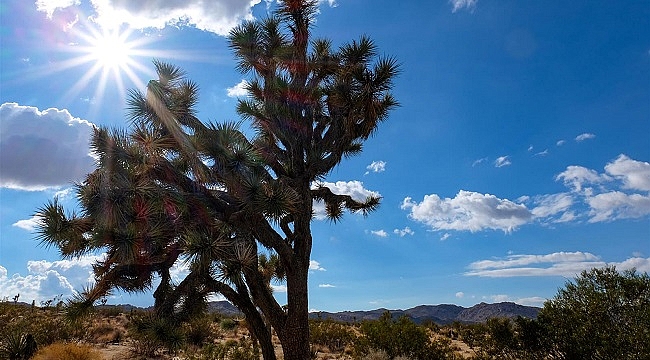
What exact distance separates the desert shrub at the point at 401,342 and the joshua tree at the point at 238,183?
4384 millimetres

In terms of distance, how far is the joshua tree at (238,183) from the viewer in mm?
7277

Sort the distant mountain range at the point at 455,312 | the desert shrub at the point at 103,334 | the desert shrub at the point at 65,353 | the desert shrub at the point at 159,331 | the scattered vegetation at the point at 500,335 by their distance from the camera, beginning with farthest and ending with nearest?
1. the distant mountain range at the point at 455,312
2. the desert shrub at the point at 103,334
3. the desert shrub at the point at 65,353
4. the scattered vegetation at the point at 500,335
5. the desert shrub at the point at 159,331

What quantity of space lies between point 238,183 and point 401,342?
841 centimetres

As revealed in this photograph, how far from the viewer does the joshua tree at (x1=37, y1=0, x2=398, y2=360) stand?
7.28 m

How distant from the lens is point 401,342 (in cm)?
1345

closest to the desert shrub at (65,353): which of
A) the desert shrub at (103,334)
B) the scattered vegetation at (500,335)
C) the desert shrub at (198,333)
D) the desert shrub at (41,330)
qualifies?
the scattered vegetation at (500,335)

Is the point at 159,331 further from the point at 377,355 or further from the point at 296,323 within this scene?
the point at 377,355

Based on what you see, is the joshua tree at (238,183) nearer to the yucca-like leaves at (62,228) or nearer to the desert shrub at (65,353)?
the yucca-like leaves at (62,228)

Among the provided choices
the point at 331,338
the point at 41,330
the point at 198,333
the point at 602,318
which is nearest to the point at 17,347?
the point at 41,330

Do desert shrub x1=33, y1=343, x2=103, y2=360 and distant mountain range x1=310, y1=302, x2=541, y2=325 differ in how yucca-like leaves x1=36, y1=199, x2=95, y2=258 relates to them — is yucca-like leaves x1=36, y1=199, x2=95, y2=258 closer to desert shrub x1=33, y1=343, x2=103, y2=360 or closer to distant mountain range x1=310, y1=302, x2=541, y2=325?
desert shrub x1=33, y1=343, x2=103, y2=360

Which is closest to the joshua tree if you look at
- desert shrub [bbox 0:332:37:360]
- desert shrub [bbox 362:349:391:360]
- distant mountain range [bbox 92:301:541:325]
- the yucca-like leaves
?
the yucca-like leaves

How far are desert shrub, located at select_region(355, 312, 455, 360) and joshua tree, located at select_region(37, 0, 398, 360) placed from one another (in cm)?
438

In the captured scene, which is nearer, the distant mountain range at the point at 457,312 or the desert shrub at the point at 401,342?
the desert shrub at the point at 401,342

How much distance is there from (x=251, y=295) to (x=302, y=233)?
1.77 metres
